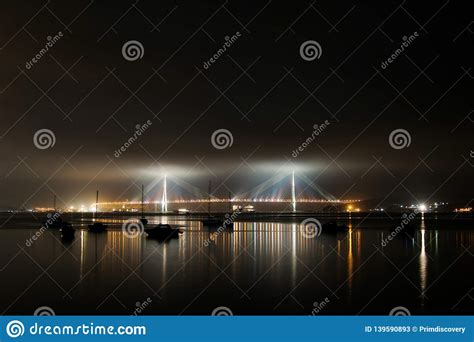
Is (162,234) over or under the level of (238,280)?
over

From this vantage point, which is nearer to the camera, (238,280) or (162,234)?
(238,280)

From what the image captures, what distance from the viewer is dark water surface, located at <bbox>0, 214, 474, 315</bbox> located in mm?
12617

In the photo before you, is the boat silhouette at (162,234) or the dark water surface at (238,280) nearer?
the dark water surface at (238,280)

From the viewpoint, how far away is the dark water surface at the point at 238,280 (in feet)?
41.4

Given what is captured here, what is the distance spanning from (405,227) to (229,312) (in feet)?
102

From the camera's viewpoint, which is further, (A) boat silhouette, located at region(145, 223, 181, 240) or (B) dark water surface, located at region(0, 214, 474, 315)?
(A) boat silhouette, located at region(145, 223, 181, 240)

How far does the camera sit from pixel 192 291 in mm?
14344

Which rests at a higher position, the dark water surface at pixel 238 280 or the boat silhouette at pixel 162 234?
the boat silhouette at pixel 162 234

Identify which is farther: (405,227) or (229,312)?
(405,227)

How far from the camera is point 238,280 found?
16.2 m

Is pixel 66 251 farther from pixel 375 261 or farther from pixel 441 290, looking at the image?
pixel 441 290

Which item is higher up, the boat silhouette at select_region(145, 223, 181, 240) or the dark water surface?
the boat silhouette at select_region(145, 223, 181, 240)
